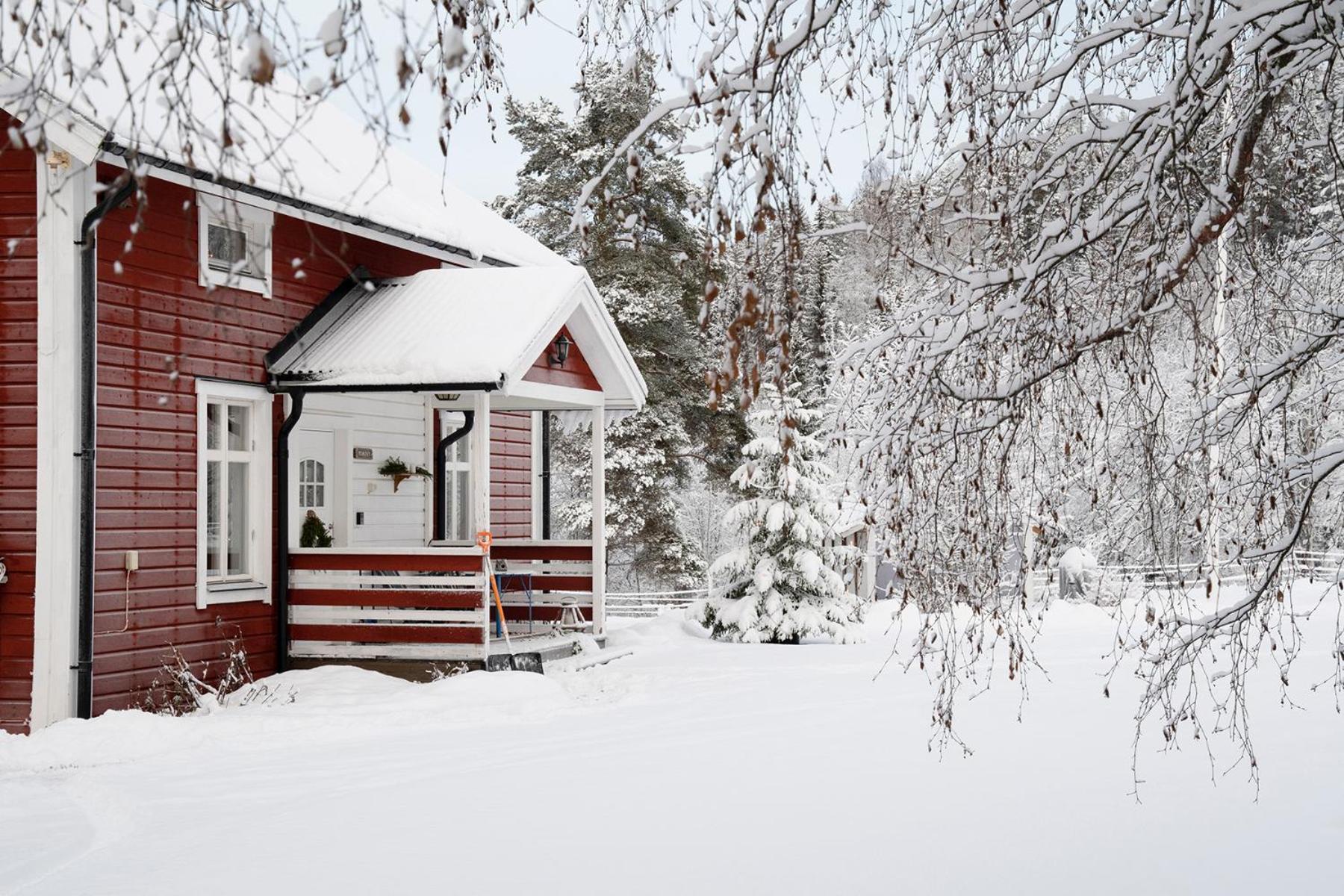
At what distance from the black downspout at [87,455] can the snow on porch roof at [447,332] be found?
82.8 inches

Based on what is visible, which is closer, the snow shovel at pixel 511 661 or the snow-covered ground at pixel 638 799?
the snow-covered ground at pixel 638 799

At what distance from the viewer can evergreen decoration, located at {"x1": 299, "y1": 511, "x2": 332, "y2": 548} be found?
13.6 metres

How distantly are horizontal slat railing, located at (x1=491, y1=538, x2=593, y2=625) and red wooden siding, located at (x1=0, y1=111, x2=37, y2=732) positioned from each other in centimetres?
585

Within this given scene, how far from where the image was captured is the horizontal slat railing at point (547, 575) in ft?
50.5

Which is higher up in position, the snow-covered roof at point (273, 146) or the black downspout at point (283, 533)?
the snow-covered roof at point (273, 146)

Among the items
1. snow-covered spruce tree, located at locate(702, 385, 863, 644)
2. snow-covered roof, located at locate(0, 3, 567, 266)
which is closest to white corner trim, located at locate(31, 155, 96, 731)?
snow-covered roof, located at locate(0, 3, 567, 266)

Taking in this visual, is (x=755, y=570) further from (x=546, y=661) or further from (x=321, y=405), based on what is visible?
(x=321, y=405)

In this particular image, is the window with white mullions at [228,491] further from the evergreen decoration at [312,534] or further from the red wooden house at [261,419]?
the evergreen decoration at [312,534]

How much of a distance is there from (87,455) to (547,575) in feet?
19.9

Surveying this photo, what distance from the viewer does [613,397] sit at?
15.3 meters

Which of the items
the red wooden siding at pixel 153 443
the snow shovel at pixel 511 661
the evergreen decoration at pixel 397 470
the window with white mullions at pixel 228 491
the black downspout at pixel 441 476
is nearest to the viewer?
the red wooden siding at pixel 153 443

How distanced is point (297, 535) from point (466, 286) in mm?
3011

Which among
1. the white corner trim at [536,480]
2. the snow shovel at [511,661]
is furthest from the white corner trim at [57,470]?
the white corner trim at [536,480]

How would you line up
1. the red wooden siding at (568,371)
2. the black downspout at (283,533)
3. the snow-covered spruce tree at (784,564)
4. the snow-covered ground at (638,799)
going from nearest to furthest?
1. the snow-covered ground at (638,799)
2. the black downspout at (283,533)
3. the red wooden siding at (568,371)
4. the snow-covered spruce tree at (784,564)
